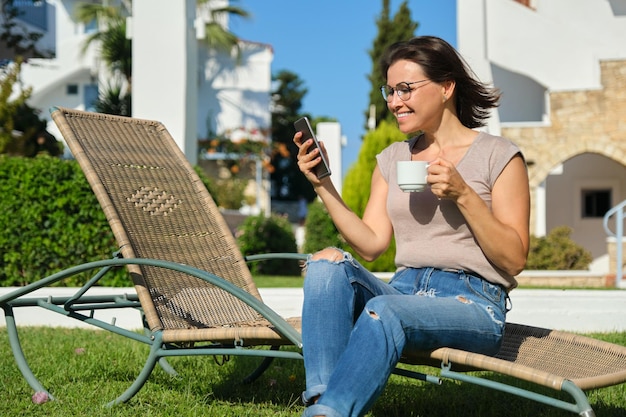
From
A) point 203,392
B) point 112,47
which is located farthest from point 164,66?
point 112,47

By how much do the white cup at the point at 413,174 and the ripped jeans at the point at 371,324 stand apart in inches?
12.5

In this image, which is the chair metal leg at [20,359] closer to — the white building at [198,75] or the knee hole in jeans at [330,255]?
the knee hole in jeans at [330,255]

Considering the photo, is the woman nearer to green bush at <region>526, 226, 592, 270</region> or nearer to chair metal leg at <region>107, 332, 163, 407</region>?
chair metal leg at <region>107, 332, 163, 407</region>

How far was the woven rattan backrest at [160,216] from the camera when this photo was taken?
3.58 m

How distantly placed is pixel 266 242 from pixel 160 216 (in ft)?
20.2

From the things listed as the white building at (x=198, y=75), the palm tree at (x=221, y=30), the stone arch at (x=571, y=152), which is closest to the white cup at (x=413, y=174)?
the stone arch at (x=571, y=152)

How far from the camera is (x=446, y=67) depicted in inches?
118

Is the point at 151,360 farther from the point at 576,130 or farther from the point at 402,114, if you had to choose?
the point at 576,130

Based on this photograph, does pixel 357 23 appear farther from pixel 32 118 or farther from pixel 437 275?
pixel 437 275

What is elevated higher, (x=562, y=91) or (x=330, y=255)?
(x=562, y=91)

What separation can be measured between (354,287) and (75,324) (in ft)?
12.6

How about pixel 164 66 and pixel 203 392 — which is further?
pixel 164 66

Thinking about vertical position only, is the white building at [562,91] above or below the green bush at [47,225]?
above

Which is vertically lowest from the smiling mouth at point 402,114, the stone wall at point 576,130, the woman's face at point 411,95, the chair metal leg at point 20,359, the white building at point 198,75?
the chair metal leg at point 20,359
